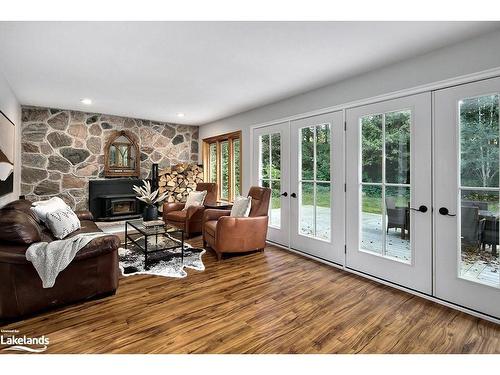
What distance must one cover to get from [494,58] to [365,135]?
3.94 ft

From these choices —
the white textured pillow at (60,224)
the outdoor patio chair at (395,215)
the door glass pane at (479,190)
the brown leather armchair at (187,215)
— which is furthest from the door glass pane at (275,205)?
the white textured pillow at (60,224)

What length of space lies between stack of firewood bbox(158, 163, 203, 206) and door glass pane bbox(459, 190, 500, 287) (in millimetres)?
5003

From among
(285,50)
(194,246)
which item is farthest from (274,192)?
(285,50)

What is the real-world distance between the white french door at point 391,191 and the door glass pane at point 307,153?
1.95 feet

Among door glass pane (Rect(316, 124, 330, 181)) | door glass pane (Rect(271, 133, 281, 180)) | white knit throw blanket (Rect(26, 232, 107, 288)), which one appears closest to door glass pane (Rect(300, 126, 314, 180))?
door glass pane (Rect(316, 124, 330, 181))

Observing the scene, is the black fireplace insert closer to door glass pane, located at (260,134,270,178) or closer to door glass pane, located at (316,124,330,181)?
door glass pane, located at (260,134,270,178)

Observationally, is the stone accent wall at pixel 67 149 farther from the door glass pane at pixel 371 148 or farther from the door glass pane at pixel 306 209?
the door glass pane at pixel 371 148

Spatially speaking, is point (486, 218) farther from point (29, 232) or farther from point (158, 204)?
point (158, 204)

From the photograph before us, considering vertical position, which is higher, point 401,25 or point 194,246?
point 401,25

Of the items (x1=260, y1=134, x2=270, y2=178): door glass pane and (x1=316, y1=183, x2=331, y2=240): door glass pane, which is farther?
(x1=260, y1=134, x2=270, y2=178): door glass pane

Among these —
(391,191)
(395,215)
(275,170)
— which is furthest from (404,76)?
(275,170)

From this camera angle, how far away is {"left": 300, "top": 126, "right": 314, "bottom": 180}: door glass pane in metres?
3.73

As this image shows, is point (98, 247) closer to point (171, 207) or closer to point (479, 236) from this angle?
point (171, 207)

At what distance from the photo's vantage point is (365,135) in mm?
3066
